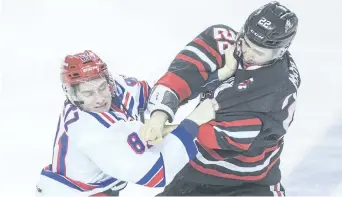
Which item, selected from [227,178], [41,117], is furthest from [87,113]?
[41,117]

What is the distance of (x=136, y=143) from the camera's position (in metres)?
3.53

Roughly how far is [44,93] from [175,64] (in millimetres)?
1825

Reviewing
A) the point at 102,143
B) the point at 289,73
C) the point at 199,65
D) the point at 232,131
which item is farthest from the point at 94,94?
the point at 289,73

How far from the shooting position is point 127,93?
3.87 metres

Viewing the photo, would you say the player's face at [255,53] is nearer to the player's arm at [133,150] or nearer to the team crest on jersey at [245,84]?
the team crest on jersey at [245,84]

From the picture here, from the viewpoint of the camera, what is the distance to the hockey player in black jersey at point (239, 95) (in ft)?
11.9

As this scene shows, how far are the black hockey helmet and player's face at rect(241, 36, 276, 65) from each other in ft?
0.07

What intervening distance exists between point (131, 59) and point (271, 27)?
2346mm

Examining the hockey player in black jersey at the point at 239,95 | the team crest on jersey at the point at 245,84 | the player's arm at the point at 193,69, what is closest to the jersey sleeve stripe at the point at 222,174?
the hockey player in black jersey at the point at 239,95

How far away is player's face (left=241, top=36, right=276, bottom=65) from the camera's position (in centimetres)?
362

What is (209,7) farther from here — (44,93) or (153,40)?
(44,93)

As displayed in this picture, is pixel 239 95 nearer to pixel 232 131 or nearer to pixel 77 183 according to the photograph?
pixel 232 131

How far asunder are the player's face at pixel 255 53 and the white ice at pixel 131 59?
1.19 meters

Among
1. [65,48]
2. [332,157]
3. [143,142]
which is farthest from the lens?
[65,48]
